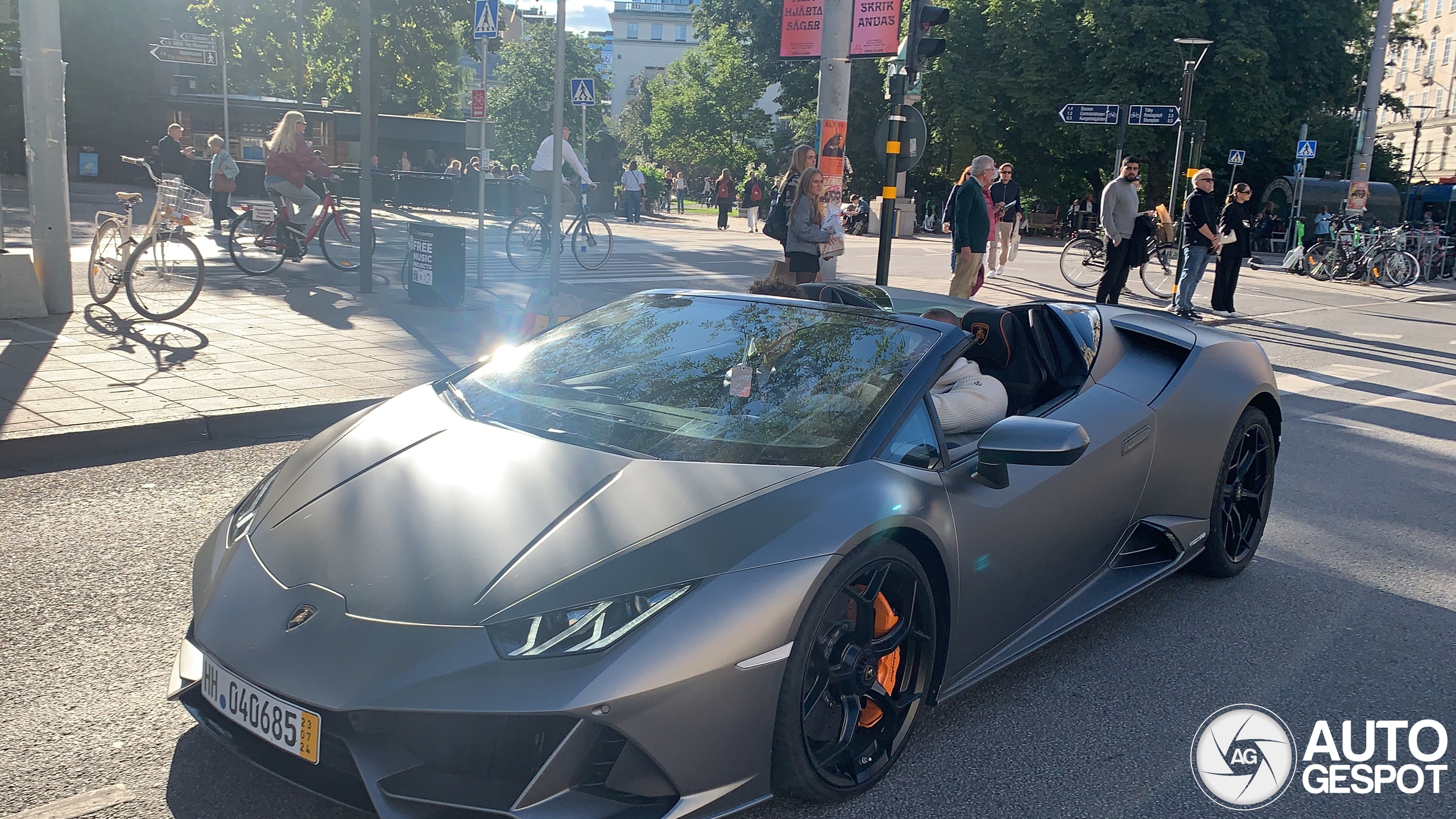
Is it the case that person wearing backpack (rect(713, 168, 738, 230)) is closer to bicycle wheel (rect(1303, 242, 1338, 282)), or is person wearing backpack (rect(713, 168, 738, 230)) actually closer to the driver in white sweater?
bicycle wheel (rect(1303, 242, 1338, 282))

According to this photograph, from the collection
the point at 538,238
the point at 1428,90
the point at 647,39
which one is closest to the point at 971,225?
the point at 538,238

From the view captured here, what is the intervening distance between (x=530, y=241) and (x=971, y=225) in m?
5.68

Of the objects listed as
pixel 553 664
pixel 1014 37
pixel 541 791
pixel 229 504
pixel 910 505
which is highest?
pixel 1014 37

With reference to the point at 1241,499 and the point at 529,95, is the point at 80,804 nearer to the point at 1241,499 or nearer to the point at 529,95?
the point at 1241,499

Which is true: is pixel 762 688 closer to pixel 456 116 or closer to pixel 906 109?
pixel 906 109

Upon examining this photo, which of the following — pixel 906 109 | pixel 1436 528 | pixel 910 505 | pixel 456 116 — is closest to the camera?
pixel 910 505

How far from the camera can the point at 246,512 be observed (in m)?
3.01

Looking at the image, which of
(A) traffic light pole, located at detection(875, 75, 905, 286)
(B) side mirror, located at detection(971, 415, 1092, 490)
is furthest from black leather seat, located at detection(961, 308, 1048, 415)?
(A) traffic light pole, located at detection(875, 75, 905, 286)

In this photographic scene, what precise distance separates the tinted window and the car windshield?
9 cm

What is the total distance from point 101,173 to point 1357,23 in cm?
3922

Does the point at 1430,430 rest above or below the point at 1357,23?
below

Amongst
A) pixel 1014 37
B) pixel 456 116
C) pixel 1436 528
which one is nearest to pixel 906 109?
pixel 1436 528

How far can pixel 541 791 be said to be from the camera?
2.18 m

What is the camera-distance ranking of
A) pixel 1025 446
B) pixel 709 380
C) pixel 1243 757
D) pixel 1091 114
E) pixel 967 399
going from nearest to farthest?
pixel 1025 446 → pixel 1243 757 → pixel 709 380 → pixel 967 399 → pixel 1091 114
